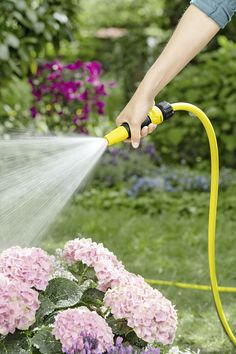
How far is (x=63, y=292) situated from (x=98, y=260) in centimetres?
15

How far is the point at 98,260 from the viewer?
2.41m

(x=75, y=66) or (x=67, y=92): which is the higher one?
(x=75, y=66)

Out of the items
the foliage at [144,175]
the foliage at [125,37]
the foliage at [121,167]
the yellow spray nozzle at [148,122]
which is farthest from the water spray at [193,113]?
the foliage at [125,37]

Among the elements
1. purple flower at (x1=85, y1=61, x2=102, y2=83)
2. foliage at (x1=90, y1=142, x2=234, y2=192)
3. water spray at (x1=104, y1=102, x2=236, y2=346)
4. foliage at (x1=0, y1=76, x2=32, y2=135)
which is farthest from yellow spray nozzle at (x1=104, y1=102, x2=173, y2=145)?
purple flower at (x1=85, y1=61, x2=102, y2=83)

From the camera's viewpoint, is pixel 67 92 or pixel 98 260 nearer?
pixel 98 260

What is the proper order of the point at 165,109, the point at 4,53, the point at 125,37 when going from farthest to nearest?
the point at 125,37
the point at 4,53
the point at 165,109

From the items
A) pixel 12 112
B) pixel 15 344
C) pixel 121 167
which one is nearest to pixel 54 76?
pixel 12 112

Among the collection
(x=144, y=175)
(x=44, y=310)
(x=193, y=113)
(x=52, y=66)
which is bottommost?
(x=144, y=175)

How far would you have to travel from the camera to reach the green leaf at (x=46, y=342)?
213cm

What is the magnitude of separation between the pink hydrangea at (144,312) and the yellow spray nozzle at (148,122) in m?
0.43

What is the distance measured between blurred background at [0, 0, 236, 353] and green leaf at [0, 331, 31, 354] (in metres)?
1.24

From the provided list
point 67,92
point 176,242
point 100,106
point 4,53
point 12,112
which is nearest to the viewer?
point 176,242

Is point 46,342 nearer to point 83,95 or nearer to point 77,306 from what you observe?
point 77,306

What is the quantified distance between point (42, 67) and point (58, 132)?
56 centimetres
